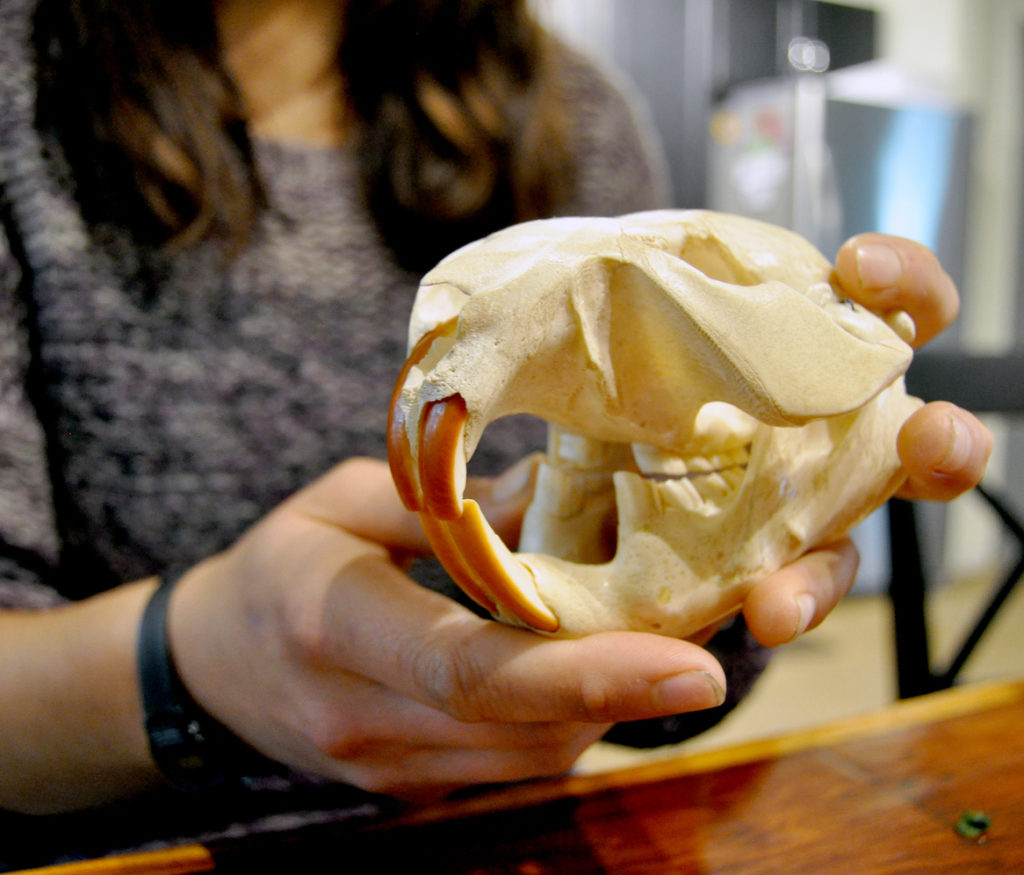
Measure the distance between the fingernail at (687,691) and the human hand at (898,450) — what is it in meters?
0.05

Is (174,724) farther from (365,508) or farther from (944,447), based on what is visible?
(944,447)

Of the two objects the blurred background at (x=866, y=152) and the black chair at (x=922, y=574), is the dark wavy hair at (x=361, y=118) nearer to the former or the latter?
the black chair at (x=922, y=574)

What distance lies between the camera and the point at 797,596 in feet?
1.16

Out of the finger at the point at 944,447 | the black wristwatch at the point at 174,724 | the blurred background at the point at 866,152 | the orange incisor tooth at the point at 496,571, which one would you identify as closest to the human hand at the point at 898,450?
the finger at the point at 944,447

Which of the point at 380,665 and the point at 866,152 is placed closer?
the point at 380,665

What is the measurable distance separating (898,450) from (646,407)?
132 millimetres

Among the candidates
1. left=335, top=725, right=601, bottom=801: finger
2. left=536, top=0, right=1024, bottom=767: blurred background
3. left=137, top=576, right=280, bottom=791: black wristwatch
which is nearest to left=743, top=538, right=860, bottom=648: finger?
left=335, top=725, right=601, bottom=801: finger

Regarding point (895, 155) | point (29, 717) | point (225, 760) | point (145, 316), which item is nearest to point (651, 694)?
point (225, 760)

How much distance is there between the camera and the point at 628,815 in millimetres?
442

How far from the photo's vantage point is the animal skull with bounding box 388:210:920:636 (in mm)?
304

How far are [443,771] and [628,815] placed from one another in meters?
0.12

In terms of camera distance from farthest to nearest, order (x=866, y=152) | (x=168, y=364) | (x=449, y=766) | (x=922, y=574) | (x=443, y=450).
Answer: (x=866, y=152), (x=922, y=574), (x=168, y=364), (x=449, y=766), (x=443, y=450)

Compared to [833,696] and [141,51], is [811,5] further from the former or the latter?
[141,51]

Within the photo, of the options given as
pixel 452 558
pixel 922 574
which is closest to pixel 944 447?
pixel 452 558
